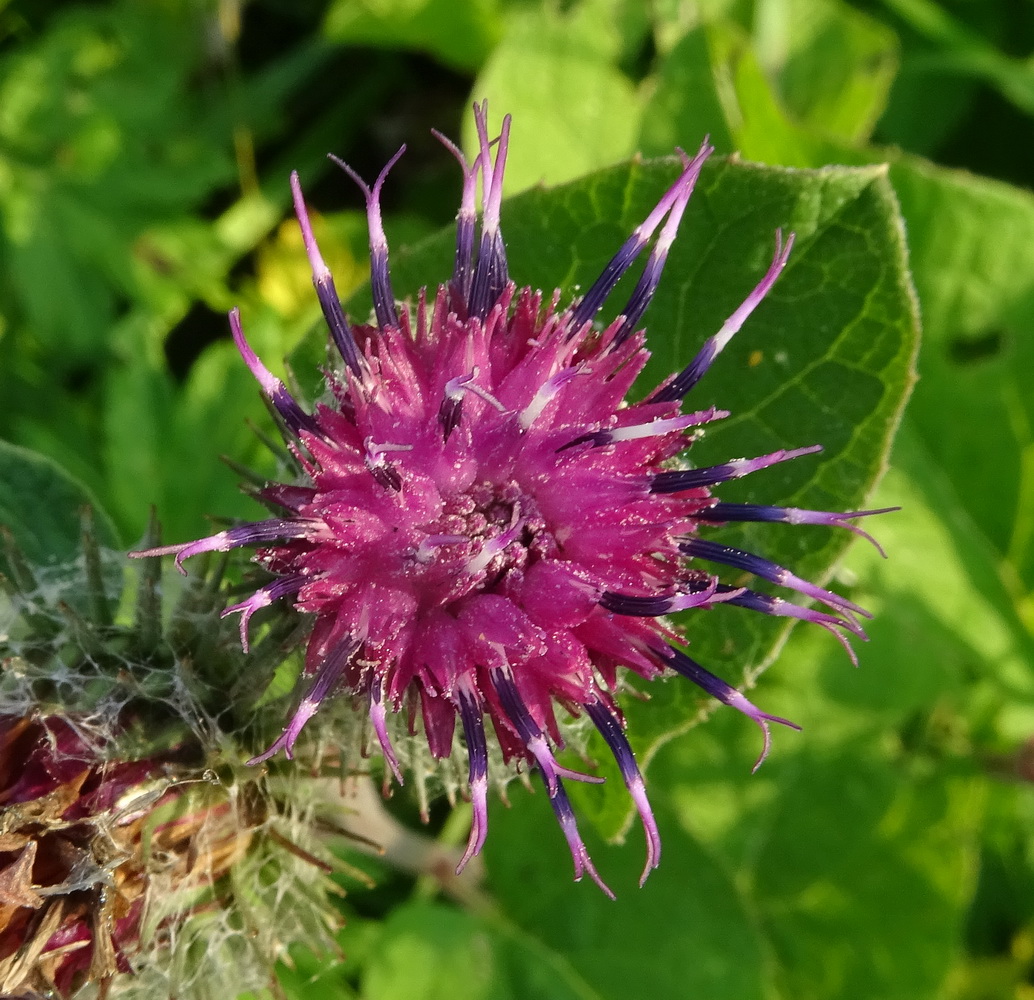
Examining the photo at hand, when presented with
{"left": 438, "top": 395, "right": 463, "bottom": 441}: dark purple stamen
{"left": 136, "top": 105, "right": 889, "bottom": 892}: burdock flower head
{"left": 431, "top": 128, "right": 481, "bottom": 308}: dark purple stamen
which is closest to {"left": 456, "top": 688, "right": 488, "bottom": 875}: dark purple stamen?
{"left": 136, "top": 105, "right": 889, "bottom": 892}: burdock flower head

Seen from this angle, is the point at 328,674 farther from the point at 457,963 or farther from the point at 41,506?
the point at 457,963

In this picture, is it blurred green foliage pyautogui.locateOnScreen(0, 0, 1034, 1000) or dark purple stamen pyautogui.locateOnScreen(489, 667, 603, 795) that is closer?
dark purple stamen pyautogui.locateOnScreen(489, 667, 603, 795)

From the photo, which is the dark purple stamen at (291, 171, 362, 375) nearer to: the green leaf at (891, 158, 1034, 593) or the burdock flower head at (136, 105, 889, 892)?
the burdock flower head at (136, 105, 889, 892)

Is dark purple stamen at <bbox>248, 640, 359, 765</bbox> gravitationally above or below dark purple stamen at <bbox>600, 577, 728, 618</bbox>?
below

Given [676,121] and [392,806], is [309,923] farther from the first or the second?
[676,121]

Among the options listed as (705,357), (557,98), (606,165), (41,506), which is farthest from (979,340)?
(41,506)

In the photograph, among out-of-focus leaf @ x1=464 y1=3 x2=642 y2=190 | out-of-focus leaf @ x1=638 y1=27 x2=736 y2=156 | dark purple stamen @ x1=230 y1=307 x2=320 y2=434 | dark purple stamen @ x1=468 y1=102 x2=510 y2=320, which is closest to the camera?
dark purple stamen @ x1=230 y1=307 x2=320 y2=434

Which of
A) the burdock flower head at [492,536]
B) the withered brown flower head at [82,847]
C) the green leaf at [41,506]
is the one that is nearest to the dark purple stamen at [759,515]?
the burdock flower head at [492,536]

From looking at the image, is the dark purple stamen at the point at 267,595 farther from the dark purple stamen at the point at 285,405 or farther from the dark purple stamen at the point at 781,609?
the dark purple stamen at the point at 781,609
